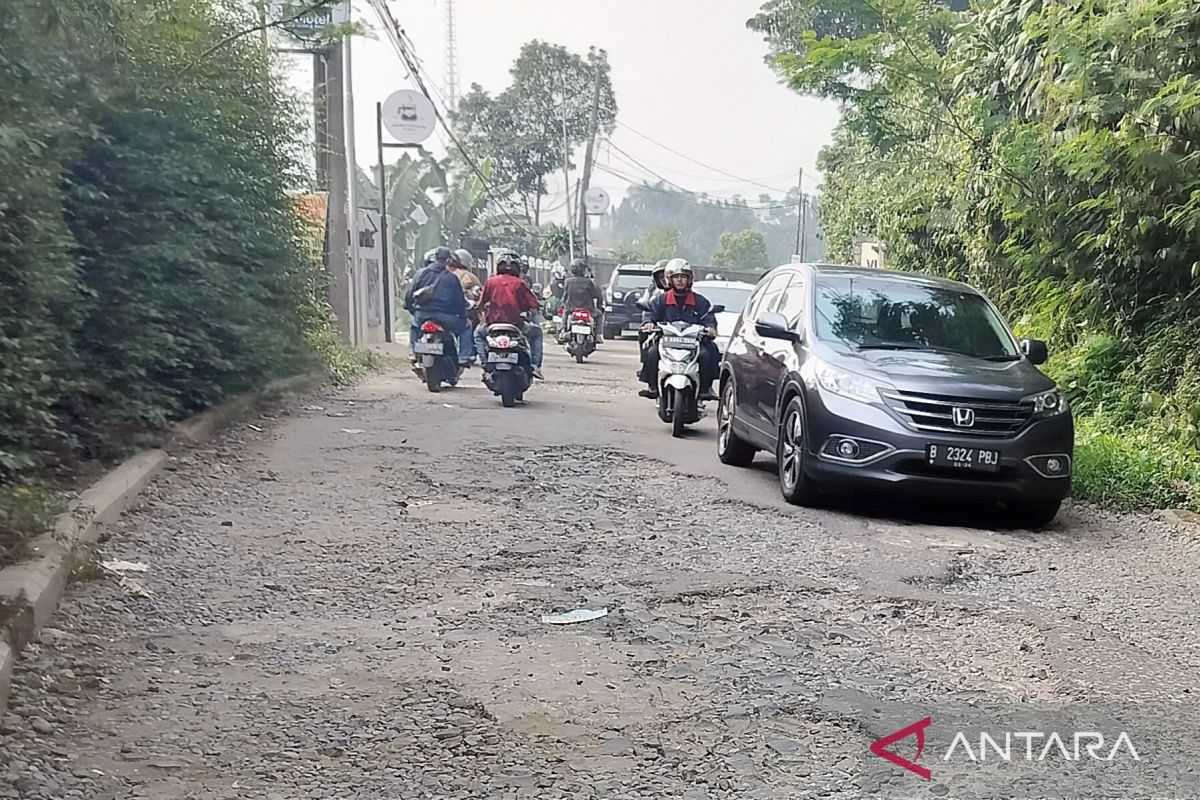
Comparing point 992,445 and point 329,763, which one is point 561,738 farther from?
point 992,445

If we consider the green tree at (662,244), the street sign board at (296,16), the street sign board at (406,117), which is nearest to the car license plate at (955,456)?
the street sign board at (296,16)

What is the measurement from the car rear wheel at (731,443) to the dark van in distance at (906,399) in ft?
1.52

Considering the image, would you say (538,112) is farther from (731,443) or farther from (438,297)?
(731,443)

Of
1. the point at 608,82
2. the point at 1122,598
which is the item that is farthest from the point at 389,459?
the point at 608,82

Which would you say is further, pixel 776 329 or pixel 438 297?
pixel 438 297

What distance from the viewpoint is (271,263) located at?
12.0 m

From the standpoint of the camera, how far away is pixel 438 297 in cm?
1471

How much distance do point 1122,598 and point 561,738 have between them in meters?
3.49

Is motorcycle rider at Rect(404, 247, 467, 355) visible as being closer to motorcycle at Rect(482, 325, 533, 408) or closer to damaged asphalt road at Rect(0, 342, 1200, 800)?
motorcycle at Rect(482, 325, 533, 408)

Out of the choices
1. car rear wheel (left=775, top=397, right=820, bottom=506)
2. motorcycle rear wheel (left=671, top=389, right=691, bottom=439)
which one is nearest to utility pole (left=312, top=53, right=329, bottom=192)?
motorcycle rear wheel (left=671, top=389, right=691, bottom=439)

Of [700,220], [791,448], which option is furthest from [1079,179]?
[700,220]

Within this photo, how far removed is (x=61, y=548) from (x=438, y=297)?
30.2 ft

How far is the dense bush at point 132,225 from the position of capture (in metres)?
5.91

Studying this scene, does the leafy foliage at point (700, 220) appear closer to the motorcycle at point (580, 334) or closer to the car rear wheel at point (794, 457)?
the motorcycle at point (580, 334)
